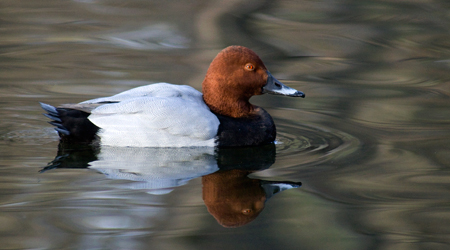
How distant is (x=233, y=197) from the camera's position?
467cm

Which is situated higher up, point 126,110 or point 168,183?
point 126,110

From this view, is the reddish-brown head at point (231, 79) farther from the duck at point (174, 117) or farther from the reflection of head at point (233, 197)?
the reflection of head at point (233, 197)

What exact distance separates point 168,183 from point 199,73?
157 inches

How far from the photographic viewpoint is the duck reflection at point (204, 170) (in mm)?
4527

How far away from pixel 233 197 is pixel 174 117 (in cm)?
124

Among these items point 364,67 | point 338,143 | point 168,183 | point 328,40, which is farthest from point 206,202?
point 328,40

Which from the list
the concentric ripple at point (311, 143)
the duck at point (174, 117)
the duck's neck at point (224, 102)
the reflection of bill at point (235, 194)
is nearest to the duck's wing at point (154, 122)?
the duck at point (174, 117)

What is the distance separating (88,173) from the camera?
5125mm

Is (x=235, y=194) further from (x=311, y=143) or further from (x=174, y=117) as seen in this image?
(x=311, y=143)

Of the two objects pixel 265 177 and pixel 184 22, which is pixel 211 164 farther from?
pixel 184 22

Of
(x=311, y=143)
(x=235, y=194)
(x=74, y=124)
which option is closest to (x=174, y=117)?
(x=74, y=124)

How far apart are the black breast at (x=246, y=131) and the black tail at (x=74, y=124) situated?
3.93 feet

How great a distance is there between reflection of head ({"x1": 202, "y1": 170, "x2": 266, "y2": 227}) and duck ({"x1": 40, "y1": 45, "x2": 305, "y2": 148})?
66 cm

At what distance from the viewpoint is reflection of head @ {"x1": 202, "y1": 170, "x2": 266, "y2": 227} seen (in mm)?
4320
